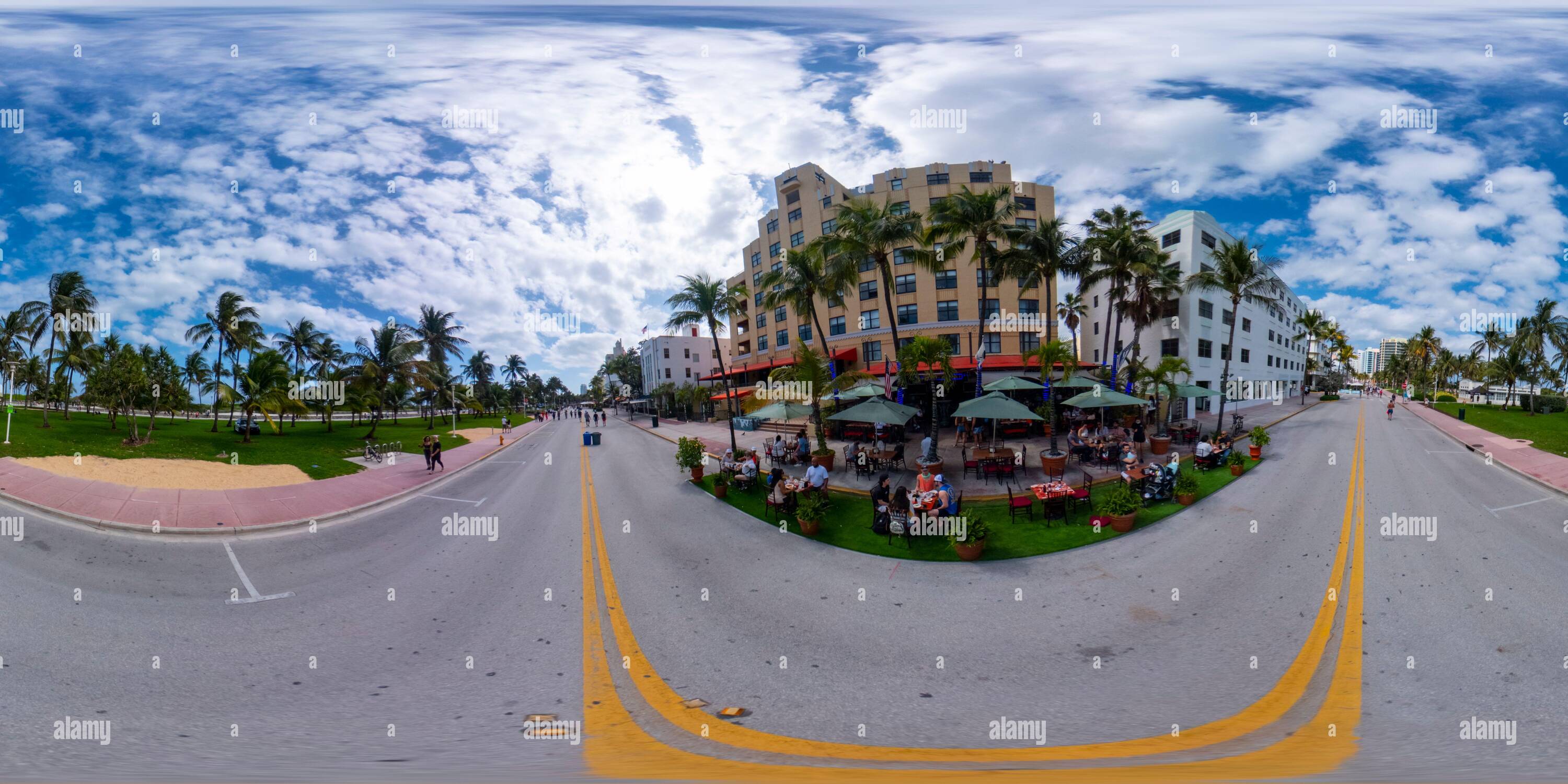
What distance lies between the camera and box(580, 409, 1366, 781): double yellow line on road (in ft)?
12.9

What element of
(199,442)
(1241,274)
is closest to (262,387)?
(199,442)

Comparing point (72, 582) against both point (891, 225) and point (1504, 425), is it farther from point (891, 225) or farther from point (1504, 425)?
point (1504, 425)

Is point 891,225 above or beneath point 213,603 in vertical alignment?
above

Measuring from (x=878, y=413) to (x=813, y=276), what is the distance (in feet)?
24.3

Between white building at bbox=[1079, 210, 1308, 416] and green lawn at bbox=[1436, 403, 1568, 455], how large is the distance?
11223mm

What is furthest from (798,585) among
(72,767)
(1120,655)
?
(72,767)

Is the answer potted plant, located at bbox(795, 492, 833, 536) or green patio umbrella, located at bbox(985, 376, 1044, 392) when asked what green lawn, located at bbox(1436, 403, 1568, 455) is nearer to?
green patio umbrella, located at bbox(985, 376, 1044, 392)

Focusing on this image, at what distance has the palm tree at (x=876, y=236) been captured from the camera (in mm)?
18578

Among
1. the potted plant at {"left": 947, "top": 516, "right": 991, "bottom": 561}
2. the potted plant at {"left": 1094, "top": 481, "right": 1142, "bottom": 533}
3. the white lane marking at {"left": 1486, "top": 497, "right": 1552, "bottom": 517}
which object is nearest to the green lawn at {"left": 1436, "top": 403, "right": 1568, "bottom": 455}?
the white lane marking at {"left": 1486, "top": 497, "right": 1552, "bottom": 517}

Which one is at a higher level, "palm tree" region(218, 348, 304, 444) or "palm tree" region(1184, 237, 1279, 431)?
"palm tree" region(1184, 237, 1279, 431)

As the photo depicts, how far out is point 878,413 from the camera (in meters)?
15.7

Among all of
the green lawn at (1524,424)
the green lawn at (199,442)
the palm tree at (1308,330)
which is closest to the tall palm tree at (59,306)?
the green lawn at (199,442)

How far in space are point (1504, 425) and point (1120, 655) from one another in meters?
43.1

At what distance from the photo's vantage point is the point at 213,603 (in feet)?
24.2
